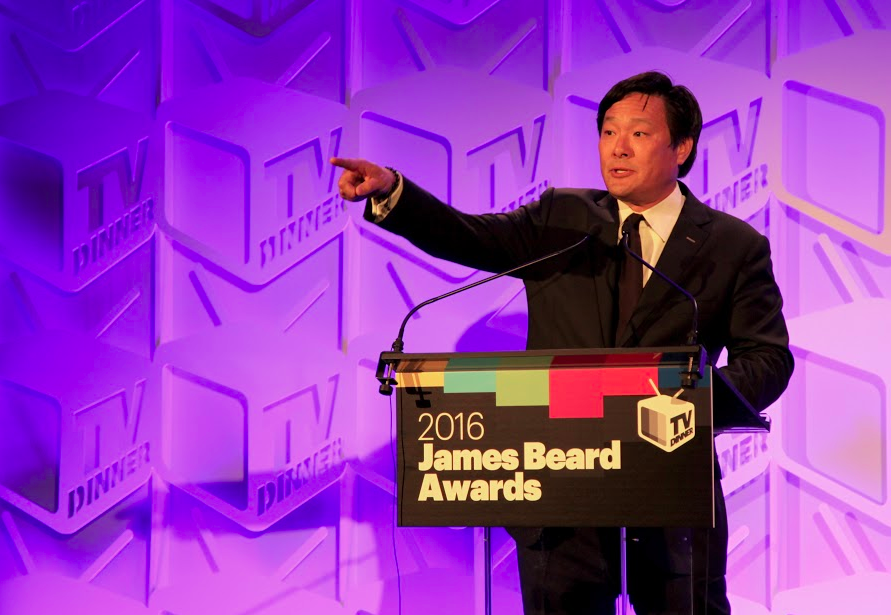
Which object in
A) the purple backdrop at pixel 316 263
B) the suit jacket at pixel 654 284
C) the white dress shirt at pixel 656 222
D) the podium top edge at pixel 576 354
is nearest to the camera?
the podium top edge at pixel 576 354

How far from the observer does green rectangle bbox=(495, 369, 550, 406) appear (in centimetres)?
165

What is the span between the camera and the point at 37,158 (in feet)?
12.2

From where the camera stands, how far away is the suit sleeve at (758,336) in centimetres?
194

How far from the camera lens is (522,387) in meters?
1.66

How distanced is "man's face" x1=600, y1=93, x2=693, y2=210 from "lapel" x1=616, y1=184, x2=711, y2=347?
0.27 feet

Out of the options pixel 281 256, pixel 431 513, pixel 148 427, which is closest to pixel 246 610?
pixel 148 427

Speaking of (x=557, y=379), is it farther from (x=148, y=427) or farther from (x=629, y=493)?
(x=148, y=427)

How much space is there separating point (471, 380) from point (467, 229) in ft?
2.24

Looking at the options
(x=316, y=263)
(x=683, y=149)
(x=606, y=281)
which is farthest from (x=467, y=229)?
(x=316, y=263)

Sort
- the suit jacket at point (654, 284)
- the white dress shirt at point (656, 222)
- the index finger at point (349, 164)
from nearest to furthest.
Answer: the index finger at point (349, 164), the suit jacket at point (654, 284), the white dress shirt at point (656, 222)

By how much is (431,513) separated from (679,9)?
2.41m

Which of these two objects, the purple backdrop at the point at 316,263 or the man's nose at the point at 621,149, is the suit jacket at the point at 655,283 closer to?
the man's nose at the point at 621,149

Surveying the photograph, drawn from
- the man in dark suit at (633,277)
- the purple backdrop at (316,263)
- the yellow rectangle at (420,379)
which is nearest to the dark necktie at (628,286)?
the man in dark suit at (633,277)

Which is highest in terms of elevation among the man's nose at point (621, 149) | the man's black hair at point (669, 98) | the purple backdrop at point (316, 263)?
the man's black hair at point (669, 98)
